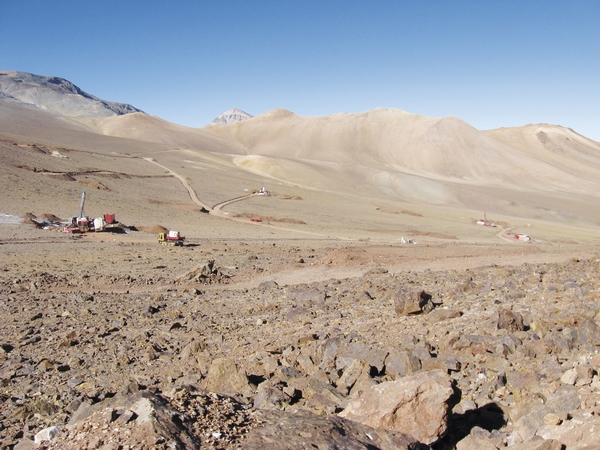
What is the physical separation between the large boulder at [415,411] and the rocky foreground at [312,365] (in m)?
0.01

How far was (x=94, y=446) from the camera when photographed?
3.76 metres

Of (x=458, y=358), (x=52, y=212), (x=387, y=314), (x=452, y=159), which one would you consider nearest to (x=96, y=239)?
(x=52, y=212)

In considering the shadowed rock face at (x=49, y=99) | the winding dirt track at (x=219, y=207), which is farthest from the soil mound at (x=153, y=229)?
the shadowed rock face at (x=49, y=99)

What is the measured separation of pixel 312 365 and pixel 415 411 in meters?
2.16

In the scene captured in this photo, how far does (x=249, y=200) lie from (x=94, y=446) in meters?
40.2

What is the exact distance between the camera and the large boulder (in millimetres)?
4492

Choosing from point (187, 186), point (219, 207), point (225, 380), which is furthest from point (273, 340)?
point (187, 186)

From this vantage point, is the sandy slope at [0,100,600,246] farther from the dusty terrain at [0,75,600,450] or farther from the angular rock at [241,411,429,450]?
the angular rock at [241,411,429,450]

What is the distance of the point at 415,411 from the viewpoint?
14.9 ft

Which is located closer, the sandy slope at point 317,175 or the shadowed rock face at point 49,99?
the sandy slope at point 317,175

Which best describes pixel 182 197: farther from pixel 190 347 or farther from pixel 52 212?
pixel 190 347

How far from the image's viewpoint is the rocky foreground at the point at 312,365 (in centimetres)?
424

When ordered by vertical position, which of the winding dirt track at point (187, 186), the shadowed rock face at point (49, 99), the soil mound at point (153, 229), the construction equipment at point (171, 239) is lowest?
the soil mound at point (153, 229)

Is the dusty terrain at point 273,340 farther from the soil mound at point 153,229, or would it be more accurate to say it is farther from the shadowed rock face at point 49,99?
the shadowed rock face at point 49,99
